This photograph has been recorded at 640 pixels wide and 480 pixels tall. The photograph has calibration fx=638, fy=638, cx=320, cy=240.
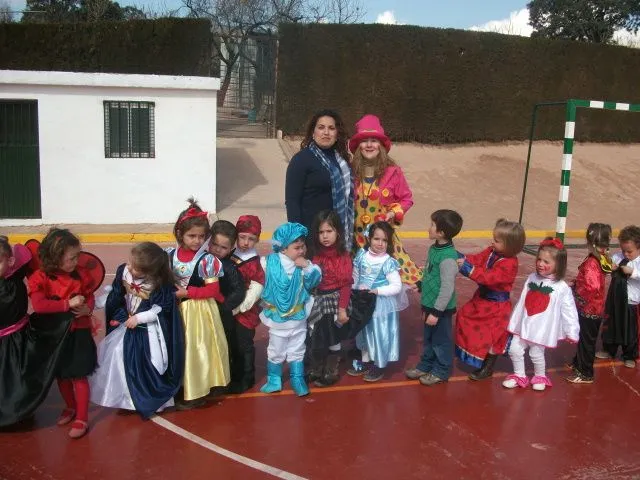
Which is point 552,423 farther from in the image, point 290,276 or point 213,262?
point 213,262

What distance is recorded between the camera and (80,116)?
10.3m

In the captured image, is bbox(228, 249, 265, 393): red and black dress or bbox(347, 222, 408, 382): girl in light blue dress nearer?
bbox(228, 249, 265, 393): red and black dress

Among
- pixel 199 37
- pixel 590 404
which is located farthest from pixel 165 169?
pixel 590 404

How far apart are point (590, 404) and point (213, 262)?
275 cm

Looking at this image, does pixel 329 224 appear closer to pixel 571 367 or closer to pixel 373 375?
pixel 373 375

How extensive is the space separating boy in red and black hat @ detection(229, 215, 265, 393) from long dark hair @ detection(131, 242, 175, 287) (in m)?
0.53

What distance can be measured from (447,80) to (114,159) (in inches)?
380

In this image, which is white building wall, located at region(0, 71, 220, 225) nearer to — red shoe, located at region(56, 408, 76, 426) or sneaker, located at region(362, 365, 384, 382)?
sneaker, located at region(362, 365, 384, 382)

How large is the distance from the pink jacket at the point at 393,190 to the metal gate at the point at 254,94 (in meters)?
12.0

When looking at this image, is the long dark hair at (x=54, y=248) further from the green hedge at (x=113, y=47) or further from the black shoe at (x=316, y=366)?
the green hedge at (x=113, y=47)

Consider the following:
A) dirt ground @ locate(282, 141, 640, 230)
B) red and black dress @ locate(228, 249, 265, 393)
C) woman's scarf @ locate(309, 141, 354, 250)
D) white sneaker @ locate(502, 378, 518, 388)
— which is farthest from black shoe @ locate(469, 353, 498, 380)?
dirt ground @ locate(282, 141, 640, 230)

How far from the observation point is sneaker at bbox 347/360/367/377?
4.75m

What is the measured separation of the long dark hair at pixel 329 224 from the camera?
14.0 ft

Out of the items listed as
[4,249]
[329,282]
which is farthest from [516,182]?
[4,249]
